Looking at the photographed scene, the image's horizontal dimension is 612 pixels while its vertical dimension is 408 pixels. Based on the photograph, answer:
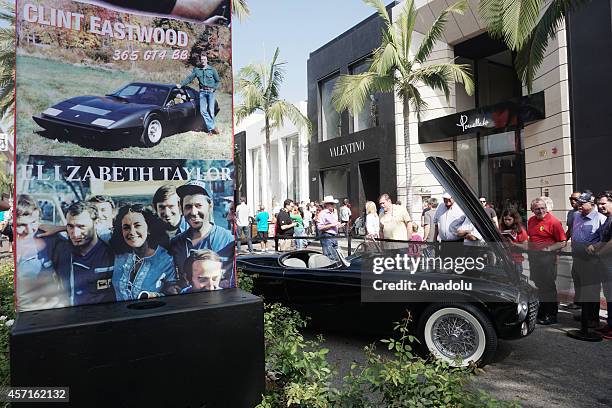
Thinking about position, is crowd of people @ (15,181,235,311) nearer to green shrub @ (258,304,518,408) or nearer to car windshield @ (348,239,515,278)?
green shrub @ (258,304,518,408)

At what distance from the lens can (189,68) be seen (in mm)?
2283

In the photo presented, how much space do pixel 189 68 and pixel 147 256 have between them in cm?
101

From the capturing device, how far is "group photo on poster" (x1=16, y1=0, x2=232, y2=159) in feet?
6.23

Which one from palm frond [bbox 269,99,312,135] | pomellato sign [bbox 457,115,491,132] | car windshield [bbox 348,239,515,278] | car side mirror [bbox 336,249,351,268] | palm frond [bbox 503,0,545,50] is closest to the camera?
car windshield [bbox 348,239,515,278]

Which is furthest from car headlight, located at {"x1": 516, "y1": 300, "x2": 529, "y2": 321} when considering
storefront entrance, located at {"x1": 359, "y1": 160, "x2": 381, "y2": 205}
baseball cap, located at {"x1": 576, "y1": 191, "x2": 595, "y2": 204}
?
storefront entrance, located at {"x1": 359, "y1": 160, "x2": 381, "y2": 205}

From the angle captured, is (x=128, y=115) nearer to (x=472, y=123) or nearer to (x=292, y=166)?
(x=472, y=123)

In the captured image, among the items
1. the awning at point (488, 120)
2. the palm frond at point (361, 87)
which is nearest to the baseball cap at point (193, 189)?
the palm frond at point (361, 87)

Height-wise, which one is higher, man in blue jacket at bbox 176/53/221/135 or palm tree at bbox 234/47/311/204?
palm tree at bbox 234/47/311/204

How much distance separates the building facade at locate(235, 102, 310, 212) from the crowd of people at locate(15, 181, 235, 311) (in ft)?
64.0

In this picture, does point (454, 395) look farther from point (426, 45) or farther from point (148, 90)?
point (426, 45)

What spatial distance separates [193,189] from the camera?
2275mm

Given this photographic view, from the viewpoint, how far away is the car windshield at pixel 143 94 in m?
2.12

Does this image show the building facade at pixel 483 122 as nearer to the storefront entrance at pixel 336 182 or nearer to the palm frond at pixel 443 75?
the storefront entrance at pixel 336 182

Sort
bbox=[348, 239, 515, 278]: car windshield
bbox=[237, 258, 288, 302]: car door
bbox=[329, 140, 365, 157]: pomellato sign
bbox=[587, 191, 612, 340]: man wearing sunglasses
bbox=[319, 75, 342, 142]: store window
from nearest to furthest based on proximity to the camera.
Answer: bbox=[348, 239, 515, 278]: car windshield, bbox=[237, 258, 288, 302]: car door, bbox=[587, 191, 612, 340]: man wearing sunglasses, bbox=[329, 140, 365, 157]: pomellato sign, bbox=[319, 75, 342, 142]: store window
